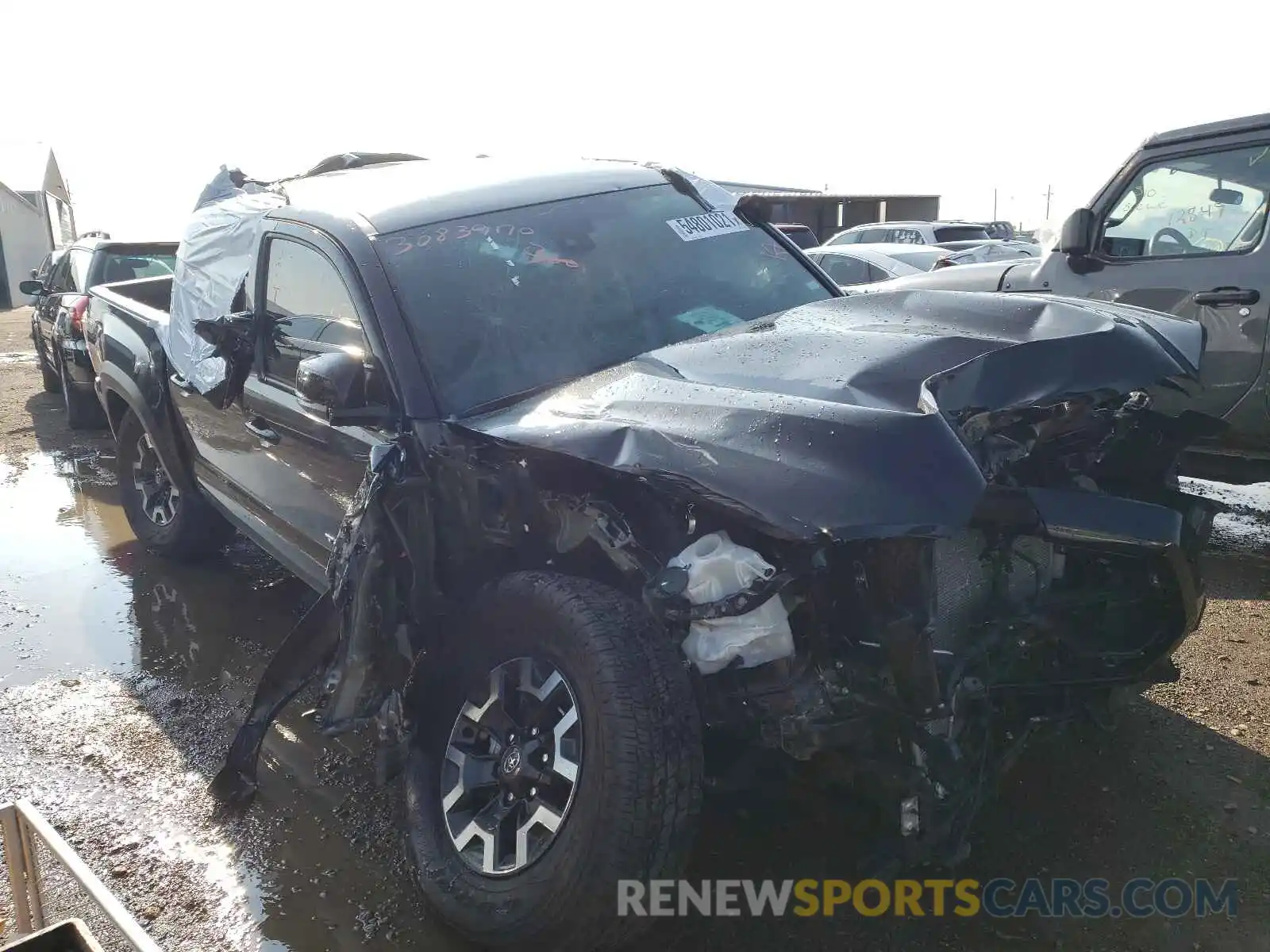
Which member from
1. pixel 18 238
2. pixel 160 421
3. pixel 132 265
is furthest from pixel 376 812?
pixel 18 238

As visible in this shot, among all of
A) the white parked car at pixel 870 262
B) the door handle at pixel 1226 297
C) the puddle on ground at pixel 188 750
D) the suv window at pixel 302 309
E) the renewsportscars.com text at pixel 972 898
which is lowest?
the puddle on ground at pixel 188 750

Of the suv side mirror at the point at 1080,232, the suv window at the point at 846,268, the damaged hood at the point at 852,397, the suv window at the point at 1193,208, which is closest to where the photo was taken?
the damaged hood at the point at 852,397

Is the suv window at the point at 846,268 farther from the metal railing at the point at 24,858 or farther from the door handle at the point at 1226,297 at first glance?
the metal railing at the point at 24,858

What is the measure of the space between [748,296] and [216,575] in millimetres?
3757

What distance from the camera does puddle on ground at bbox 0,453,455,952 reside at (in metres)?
2.91

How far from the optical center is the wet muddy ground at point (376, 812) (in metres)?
2.67

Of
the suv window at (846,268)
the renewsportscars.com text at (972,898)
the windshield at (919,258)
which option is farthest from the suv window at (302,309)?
the windshield at (919,258)

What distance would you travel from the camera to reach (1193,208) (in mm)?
5250

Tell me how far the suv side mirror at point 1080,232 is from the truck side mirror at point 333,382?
13.9 feet

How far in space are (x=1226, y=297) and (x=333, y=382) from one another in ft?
14.3

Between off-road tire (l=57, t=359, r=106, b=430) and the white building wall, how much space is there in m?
31.5

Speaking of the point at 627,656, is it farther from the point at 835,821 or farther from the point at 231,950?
the point at 231,950

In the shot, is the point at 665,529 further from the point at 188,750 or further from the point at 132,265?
the point at 132,265

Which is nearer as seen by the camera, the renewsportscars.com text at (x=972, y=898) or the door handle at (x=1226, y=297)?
the renewsportscars.com text at (x=972, y=898)
